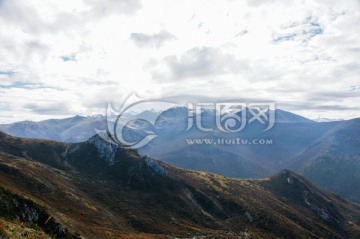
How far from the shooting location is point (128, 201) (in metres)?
113

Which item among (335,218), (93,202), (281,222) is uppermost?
(93,202)

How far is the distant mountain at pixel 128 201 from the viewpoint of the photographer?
74.4 m

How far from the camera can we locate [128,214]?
98.9 m

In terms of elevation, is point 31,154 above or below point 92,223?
above

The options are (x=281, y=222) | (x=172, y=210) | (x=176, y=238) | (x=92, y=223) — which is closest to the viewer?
(x=92, y=223)

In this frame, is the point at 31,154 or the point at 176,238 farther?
the point at 31,154

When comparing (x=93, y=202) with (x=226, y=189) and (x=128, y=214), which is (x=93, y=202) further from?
(x=226, y=189)

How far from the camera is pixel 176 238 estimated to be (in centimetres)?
8394

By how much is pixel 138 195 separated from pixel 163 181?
19.3 meters

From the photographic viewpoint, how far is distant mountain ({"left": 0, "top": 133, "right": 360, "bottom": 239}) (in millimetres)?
74438

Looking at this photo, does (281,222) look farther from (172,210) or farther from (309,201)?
(309,201)

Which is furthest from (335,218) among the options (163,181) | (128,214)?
(128,214)

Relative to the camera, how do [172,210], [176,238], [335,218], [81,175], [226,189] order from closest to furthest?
[176,238]
[172,210]
[81,175]
[226,189]
[335,218]

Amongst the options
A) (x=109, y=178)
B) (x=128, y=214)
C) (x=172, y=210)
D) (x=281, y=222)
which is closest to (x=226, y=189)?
(x=281, y=222)
